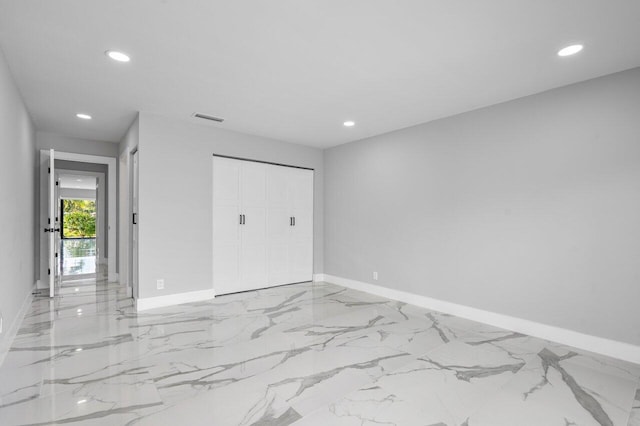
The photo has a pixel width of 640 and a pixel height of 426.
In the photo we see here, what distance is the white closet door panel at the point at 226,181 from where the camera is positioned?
4758 mm

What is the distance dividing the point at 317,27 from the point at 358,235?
11.8 ft

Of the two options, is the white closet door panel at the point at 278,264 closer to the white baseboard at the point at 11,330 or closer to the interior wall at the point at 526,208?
the interior wall at the point at 526,208

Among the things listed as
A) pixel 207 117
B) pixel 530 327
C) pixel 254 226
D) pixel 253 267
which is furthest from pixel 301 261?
pixel 530 327

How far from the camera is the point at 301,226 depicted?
5754 mm

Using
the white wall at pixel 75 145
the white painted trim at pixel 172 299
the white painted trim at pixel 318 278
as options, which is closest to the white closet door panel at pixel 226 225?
the white painted trim at pixel 172 299

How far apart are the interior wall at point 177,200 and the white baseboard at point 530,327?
9.26 ft

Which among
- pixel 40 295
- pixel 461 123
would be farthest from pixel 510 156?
pixel 40 295

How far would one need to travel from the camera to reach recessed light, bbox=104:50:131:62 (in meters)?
2.55

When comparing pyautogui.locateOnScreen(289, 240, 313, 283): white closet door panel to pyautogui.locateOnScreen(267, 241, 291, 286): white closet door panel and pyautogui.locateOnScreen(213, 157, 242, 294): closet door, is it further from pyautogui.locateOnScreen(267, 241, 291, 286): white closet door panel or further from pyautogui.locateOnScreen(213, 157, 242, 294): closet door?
pyautogui.locateOnScreen(213, 157, 242, 294): closet door

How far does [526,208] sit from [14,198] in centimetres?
531

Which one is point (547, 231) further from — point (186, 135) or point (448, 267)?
point (186, 135)

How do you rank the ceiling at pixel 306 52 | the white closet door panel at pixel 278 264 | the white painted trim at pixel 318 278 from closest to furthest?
the ceiling at pixel 306 52 < the white closet door panel at pixel 278 264 < the white painted trim at pixel 318 278

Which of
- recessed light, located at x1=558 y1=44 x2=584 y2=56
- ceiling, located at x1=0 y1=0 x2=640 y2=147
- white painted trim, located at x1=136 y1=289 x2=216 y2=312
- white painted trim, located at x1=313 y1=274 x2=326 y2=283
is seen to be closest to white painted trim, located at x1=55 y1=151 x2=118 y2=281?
ceiling, located at x1=0 y1=0 x2=640 y2=147

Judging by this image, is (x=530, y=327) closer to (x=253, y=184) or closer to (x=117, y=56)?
(x=253, y=184)
